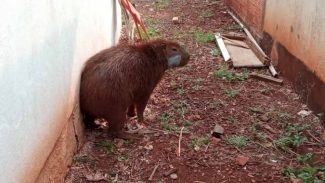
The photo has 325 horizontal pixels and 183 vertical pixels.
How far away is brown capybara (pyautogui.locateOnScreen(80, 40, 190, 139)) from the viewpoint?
12.7 feet

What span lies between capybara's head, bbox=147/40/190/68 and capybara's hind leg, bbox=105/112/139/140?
0.90 m

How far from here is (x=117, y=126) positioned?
4.03 metres

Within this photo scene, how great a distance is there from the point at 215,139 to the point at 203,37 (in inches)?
137

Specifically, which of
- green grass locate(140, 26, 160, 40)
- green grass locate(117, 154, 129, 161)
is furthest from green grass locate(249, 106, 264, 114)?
green grass locate(140, 26, 160, 40)

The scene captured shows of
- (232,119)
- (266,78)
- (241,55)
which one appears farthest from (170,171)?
(241,55)

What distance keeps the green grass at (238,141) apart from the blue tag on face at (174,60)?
41.0 inches

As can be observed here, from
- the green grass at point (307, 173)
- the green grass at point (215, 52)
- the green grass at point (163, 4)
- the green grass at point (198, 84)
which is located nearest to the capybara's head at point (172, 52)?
the green grass at point (198, 84)

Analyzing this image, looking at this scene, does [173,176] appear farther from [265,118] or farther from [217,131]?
[265,118]

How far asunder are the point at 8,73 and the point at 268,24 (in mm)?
5022

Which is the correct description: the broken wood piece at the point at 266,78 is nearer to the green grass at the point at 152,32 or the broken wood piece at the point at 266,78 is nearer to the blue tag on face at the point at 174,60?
the blue tag on face at the point at 174,60

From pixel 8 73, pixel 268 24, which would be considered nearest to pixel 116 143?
pixel 8 73

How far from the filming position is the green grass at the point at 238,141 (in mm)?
4020

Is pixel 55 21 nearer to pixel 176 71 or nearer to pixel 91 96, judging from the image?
pixel 91 96

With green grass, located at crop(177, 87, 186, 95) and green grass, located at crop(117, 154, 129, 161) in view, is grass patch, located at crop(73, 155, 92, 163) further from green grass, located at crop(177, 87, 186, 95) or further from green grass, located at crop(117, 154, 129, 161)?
green grass, located at crop(177, 87, 186, 95)
